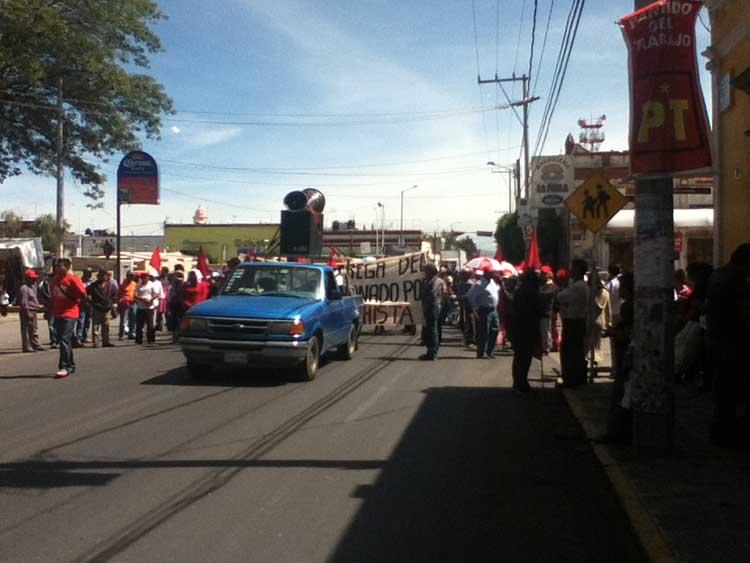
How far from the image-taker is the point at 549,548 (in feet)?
16.1

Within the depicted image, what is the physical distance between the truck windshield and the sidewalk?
573cm

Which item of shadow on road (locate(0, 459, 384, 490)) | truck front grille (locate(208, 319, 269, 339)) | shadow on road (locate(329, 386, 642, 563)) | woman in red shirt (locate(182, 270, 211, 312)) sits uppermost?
woman in red shirt (locate(182, 270, 211, 312))

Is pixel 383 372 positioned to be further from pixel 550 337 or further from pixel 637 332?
pixel 637 332

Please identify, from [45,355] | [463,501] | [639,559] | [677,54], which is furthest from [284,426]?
[45,355]

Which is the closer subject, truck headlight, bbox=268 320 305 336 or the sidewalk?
the sidewalk

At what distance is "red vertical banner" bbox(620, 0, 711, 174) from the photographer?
21.5 feet

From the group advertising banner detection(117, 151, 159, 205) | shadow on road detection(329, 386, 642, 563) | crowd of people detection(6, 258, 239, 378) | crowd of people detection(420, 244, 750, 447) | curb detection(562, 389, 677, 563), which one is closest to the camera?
curb detection(562, 389, 677, 563)

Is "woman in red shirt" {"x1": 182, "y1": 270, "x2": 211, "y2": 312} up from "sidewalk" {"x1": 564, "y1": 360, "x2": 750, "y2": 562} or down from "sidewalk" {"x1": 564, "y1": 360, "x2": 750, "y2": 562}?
up

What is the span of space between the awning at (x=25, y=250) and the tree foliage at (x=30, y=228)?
13073 mm

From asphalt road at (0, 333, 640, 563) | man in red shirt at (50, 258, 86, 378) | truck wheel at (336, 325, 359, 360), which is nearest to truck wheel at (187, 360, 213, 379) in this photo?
asphalt road at (0, 333, 640, 563)

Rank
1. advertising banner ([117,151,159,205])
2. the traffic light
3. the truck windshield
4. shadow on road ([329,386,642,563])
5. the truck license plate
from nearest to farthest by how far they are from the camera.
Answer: shadow on road ([329,386,642,563])
the truck license plate
the truck windshield
the traffic light
advertising banner ([117,151,159,205])

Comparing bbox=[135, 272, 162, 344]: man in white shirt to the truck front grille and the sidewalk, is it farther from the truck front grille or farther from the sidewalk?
the sidewalk

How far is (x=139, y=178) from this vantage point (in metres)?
Answer: 29.5

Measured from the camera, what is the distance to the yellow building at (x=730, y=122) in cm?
1233
